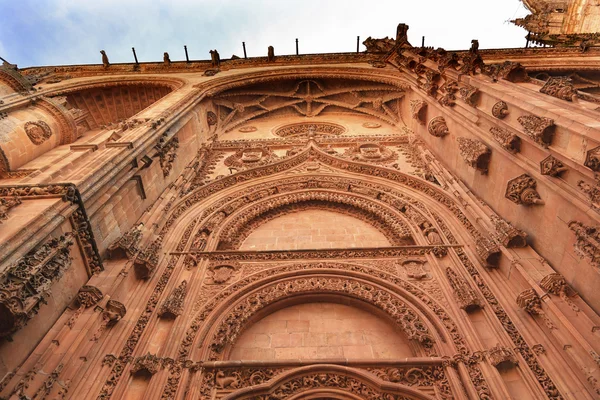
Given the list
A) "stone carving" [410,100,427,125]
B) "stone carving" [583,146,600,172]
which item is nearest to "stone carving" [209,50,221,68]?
"stone carving" [410,100,427,125]

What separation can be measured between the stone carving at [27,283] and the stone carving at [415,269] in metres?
5.81

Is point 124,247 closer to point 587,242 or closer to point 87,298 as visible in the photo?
point 87,298

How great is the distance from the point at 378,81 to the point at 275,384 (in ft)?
43.8

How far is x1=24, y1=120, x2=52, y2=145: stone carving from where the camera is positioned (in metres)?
10.1

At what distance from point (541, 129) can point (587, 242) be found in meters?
1.89

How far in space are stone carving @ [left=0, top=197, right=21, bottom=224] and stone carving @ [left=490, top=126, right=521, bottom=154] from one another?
804cm

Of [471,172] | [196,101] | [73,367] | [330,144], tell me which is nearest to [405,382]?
[73,367]

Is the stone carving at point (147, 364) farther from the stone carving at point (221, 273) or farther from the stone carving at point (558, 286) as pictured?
the stone carving at point (558, 286)

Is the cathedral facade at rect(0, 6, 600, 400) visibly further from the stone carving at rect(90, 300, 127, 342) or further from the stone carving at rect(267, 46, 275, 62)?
the stone carving at rect(267, 46, 275, 62)

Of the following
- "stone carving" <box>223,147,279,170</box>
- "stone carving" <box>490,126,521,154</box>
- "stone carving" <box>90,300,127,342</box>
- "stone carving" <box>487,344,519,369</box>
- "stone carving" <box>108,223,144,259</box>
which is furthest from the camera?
"stone carving" <box>223,147,279,170</box>

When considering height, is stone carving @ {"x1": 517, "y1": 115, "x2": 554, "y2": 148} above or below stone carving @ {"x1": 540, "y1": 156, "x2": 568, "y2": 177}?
above

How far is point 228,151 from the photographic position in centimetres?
1323

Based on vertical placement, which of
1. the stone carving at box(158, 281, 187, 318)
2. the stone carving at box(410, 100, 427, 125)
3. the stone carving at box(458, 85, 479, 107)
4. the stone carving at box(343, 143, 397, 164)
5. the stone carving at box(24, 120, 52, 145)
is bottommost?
the stone carving at box(158, 281, 187, 318)

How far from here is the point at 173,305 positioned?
21.5ft
